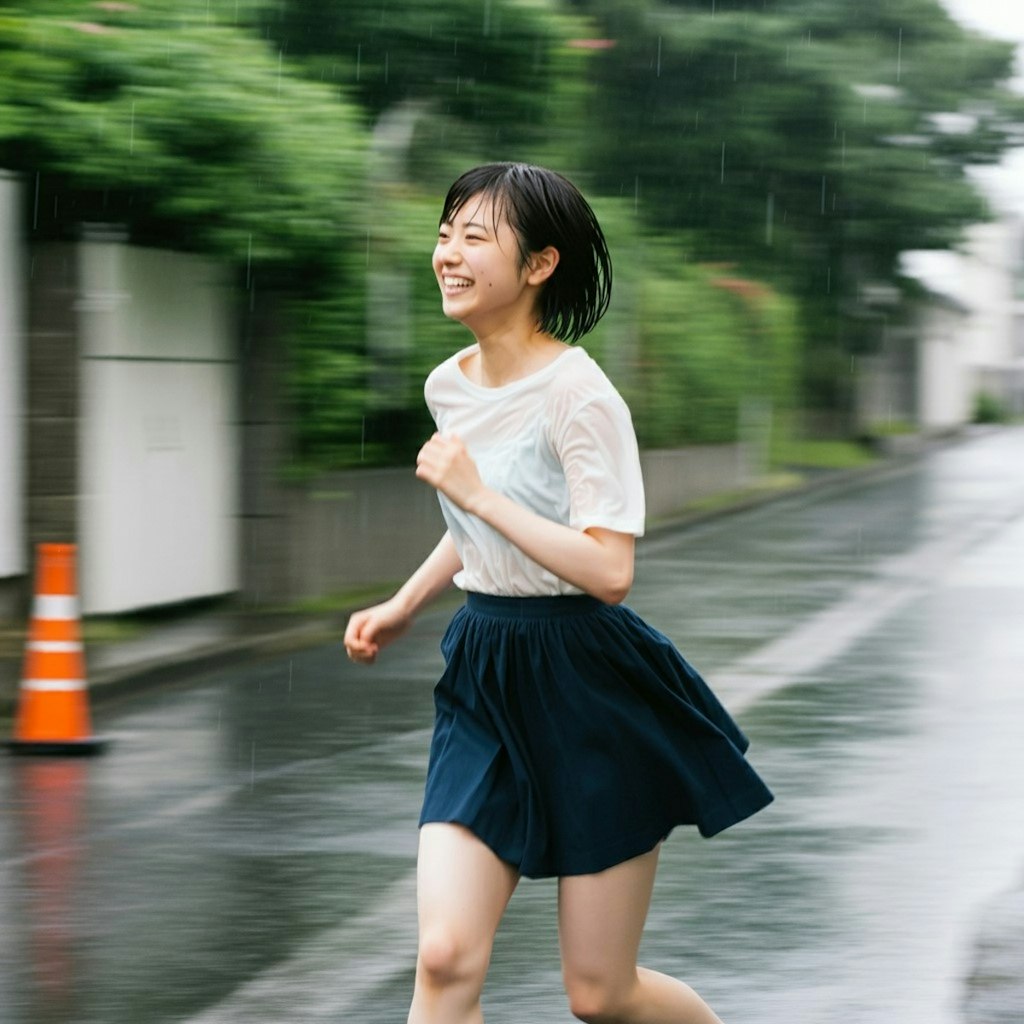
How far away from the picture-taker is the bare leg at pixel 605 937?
3.47 metres

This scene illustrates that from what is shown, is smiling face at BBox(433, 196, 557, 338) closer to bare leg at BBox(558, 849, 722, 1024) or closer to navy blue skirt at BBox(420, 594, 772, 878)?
navy blue skirt at BBox(420, 594, 772, 878)

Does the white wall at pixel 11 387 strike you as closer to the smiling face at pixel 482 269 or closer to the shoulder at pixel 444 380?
the shoulder at pixel 444 380

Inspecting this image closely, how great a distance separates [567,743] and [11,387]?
7406 mm

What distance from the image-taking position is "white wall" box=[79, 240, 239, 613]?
11.1 meters

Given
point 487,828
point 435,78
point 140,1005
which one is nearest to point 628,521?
point 487,828

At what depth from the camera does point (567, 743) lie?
350cm

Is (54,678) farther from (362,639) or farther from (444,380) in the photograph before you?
(444,380)

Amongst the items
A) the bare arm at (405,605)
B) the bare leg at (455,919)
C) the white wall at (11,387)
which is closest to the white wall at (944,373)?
the white wall at (11,387)

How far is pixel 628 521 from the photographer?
3.39 metres

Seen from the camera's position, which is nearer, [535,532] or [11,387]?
[535,532]

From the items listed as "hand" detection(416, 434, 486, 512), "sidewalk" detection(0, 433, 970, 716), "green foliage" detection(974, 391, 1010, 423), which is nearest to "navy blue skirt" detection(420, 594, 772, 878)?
"hand" detection(416, 434, 486, 512)

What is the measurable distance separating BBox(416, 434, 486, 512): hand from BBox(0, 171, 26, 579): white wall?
7.16 meters

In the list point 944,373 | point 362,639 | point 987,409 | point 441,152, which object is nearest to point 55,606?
point 362,639

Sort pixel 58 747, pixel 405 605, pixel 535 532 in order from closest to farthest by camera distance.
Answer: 1. pixel 535 532
2. pixel 405 605
3. pixel 58 747
